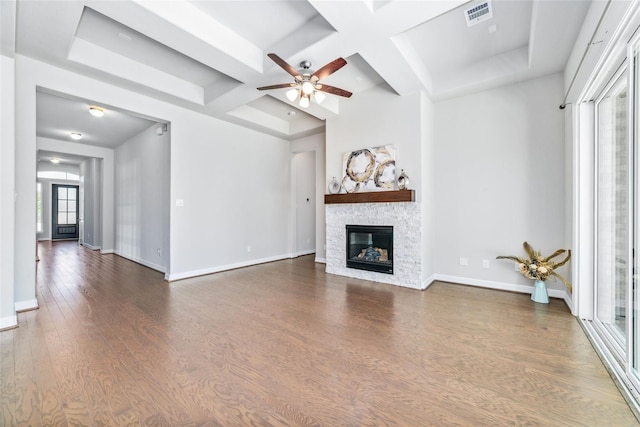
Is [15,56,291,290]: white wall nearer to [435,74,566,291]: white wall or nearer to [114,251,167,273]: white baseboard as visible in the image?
[114,251,167,273]: white baseboard

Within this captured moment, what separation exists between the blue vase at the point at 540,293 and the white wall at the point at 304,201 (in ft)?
15.1

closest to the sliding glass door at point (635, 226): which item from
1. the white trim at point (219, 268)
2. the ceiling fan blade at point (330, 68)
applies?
the ceiling fan blade at point (330, 68)

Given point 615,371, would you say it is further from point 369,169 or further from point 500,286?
point 369,169

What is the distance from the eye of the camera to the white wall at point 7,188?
254 centimetres

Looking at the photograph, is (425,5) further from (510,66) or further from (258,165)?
(258,165)

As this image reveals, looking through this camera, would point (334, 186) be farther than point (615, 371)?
Yes

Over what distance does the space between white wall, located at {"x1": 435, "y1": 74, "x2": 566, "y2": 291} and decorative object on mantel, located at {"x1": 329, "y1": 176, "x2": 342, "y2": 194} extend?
1.58m

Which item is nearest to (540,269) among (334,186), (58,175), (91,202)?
(334,186)

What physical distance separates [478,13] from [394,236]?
9.08ft

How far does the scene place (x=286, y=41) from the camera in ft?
10.0

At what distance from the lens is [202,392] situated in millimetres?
1660

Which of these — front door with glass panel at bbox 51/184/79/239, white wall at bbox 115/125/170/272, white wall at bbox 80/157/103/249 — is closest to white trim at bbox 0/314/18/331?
white wall at bbox 115/125/170/272

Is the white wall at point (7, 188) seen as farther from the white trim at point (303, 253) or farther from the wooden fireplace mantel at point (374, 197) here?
the white trim at point (303, 253)

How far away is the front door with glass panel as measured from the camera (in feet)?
34.8
